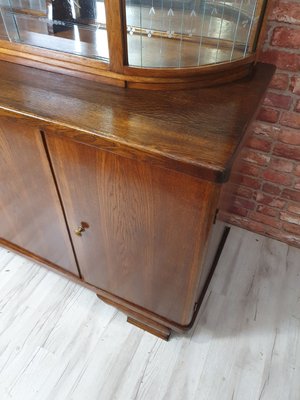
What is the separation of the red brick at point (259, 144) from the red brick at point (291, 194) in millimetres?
202

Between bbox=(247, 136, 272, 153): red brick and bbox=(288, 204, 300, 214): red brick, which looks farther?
bbox=(288, 204, 300, 214): red brick

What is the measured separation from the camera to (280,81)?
1007 millimetres

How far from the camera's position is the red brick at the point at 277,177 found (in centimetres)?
123

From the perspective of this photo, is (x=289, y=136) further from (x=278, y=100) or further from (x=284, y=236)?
(x=284, y=236)

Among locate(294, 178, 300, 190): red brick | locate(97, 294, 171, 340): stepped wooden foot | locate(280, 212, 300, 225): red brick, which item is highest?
locate(294, 178, 300, 190): red brick

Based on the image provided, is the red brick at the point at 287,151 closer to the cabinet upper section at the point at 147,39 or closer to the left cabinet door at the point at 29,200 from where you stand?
the cabinet upper section at the point at 147,39

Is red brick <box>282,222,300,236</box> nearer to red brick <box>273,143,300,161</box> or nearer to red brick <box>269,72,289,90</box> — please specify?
red brick <box>273,143,300,161</box>

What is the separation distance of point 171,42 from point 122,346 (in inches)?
39.5

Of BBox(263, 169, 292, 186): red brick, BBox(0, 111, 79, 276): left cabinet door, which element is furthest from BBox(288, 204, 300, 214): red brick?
BBox(0, 111, 79, 276): left cabinet door

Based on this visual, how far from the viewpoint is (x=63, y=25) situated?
31.8 inches

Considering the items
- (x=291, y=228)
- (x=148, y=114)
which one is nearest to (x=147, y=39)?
(x=148, y=114)

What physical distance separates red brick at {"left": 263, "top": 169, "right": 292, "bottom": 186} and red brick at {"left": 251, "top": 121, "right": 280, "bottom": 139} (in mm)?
160

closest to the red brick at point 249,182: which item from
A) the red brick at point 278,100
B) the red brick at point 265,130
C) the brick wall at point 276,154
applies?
the brick wall at point 276,154

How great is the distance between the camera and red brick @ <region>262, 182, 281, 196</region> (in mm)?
1276
